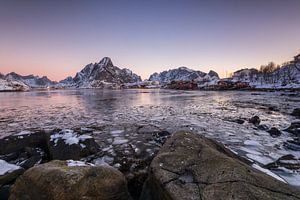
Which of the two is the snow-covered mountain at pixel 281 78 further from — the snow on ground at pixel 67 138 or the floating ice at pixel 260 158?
the snow on ground at pixel 67 138

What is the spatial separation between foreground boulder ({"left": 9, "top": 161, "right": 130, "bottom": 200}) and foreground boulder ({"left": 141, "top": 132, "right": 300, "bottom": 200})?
2.25 feet

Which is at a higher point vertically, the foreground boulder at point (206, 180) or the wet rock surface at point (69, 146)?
the foreground boulder at point (206, 180)

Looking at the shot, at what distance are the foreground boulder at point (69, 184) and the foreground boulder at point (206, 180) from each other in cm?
69

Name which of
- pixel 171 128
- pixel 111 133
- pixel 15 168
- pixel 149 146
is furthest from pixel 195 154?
pixel 171 128

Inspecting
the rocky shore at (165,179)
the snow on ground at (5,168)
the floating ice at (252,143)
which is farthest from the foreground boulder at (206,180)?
the floating ice at (252,143)

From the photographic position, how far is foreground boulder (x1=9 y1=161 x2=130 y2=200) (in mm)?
2787

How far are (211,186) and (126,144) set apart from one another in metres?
4.79

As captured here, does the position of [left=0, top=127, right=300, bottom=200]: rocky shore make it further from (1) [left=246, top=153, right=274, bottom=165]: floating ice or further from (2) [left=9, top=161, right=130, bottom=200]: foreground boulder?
(1) [left=246, top=153, right=274, bottom=165]: floating ice

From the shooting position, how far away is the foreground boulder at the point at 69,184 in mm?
2787

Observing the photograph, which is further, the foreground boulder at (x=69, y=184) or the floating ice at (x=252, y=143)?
the floating ice at (x=252, y=143)

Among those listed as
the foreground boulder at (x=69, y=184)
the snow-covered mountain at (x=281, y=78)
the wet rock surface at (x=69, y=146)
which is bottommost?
the wet rock surface at (x=69, y=146)

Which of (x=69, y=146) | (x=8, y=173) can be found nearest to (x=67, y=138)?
(x=69, y=146)

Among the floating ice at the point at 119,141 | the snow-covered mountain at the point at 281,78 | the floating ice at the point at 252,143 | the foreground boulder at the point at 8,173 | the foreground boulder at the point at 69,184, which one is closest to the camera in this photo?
the foreground boulder at the point at 69,184

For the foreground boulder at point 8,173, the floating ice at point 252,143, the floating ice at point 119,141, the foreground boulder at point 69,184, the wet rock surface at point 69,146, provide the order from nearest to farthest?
the foreground boulder at point 69,184, the foreground boulder at point 8,173, the wet rock surface at point 69,146, the floating ice at point 119,141, the floating ice at point 252,143
